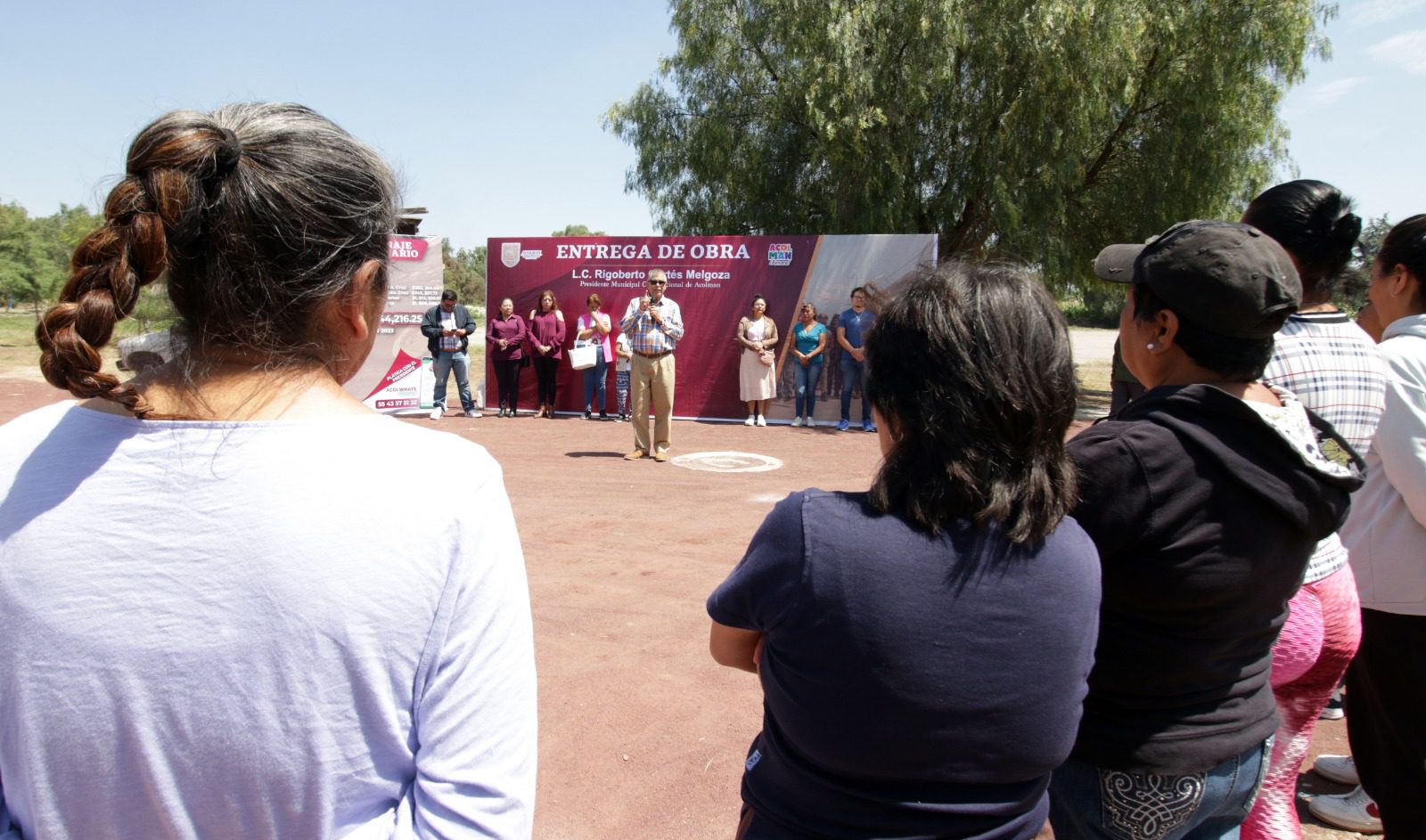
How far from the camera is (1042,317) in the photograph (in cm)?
150

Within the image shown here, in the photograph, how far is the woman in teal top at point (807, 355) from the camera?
13312 mm

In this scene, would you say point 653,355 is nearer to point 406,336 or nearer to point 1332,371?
point 406,336

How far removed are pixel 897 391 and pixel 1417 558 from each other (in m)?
1.98

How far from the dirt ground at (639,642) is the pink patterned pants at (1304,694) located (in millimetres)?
1310

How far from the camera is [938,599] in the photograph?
1368 millimetres

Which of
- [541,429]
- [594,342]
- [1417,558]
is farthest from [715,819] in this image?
[594,342]

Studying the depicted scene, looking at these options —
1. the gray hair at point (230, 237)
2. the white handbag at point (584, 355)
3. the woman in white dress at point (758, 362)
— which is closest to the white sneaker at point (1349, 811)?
the gray hair at point (230, 237)

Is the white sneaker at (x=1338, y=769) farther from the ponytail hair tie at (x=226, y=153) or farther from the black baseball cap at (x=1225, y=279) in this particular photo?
the ponytail hair tie at (x=226, y=153)

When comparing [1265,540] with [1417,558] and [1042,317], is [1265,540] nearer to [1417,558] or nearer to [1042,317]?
[1042,317]

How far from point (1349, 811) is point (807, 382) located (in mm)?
10503

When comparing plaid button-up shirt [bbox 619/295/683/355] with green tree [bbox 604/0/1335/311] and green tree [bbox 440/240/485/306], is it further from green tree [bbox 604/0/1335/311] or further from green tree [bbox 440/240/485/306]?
green tree [bbox 440/240/485/306]

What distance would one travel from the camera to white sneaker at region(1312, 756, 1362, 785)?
3.41 m

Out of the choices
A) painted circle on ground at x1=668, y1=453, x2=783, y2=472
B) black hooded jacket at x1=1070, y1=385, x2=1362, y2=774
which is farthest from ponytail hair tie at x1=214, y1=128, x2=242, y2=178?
painted circle on ground at x1=668, y1=453, x2=783, y2=472

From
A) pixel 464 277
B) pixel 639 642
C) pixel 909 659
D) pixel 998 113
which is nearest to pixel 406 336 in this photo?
pixel 639 642
